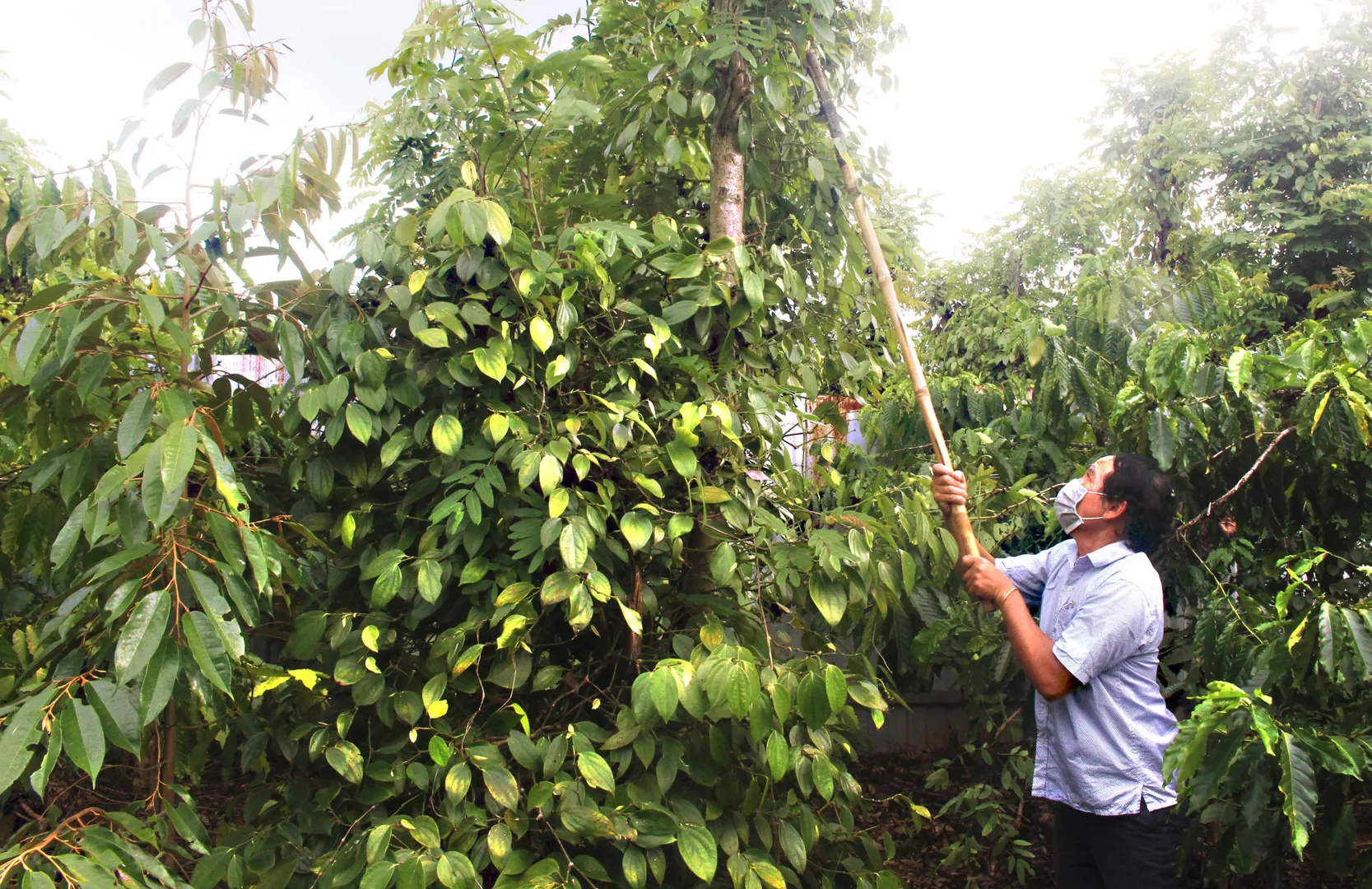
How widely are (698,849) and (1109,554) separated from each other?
1.00 m

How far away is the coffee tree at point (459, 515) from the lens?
1.56m

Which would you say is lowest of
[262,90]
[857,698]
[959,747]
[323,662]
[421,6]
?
[959,747]

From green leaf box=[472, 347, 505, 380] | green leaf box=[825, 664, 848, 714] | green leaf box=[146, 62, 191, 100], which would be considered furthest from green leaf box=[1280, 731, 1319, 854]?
green leaf box=[146, 62, 191, 100]

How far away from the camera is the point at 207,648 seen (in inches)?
56.1

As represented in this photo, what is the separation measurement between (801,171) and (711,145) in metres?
0.26

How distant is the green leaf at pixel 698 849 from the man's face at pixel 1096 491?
102cm

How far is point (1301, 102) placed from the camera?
8992 millimetres

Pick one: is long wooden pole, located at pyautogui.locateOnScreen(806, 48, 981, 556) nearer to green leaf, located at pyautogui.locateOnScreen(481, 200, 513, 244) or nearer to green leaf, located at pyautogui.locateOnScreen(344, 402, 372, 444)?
green leaf, located at pyautogui.locateOnScreen(481, 200, 513, 244)

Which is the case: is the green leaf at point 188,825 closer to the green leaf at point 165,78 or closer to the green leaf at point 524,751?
the green leaf at point 524,751

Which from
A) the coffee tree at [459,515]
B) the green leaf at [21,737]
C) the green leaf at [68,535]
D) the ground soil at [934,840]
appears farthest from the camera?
the ground soil at [934,840]

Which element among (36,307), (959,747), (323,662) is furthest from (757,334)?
(959,747)

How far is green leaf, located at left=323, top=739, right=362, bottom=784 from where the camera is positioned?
1.69m

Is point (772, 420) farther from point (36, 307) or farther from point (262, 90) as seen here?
point (36, 307)

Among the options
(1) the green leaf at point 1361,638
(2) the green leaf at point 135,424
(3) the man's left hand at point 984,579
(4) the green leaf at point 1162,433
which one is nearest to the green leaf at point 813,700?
(3) the man's left hand at point 984,579
